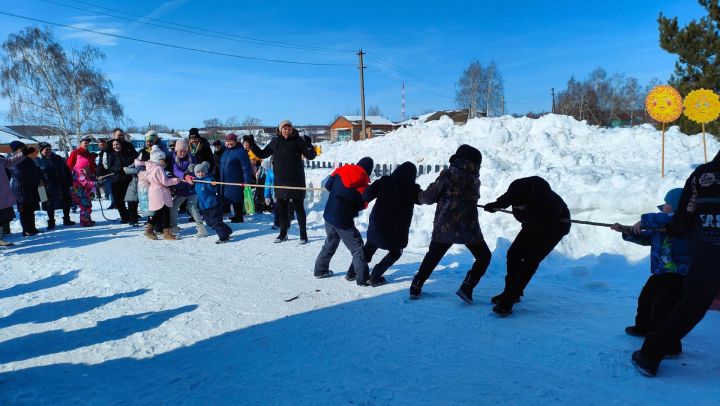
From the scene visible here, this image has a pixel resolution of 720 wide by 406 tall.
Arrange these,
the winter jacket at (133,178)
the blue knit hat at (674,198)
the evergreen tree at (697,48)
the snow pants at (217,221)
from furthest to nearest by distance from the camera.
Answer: the evergreen tree at (697,48) → the winter jacket at (133,178) → the snow pants at (217,221) → the blue knit hat at (674,198)

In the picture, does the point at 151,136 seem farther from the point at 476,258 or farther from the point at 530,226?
the point at 530,226

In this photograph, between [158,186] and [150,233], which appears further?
[150,233]

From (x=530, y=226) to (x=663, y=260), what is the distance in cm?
106

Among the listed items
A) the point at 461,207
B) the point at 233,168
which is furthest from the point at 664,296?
the point at 233,168

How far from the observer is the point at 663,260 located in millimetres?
3230

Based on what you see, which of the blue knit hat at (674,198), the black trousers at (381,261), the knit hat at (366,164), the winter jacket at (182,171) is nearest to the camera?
the blue knit hat at (674,198)

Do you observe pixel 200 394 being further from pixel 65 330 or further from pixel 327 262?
pixel 327 262

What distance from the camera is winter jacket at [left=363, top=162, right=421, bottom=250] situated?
467 centimetres

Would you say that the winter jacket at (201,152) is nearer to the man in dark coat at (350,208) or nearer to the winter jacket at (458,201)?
the man in dark coat at (350,208)

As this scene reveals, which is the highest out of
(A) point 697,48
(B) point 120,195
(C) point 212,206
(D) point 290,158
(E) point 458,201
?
(A) point 697,48

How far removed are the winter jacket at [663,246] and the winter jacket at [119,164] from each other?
29.3 ft

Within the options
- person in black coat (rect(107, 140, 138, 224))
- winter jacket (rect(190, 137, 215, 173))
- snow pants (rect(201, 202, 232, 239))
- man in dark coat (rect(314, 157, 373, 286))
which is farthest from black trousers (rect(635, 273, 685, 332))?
person in black coat (rect(107, 140, 138, 224))

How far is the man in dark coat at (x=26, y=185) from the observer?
26.1 feet

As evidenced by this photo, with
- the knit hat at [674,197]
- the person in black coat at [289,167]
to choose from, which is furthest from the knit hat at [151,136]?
the knit hat at [674,197]
